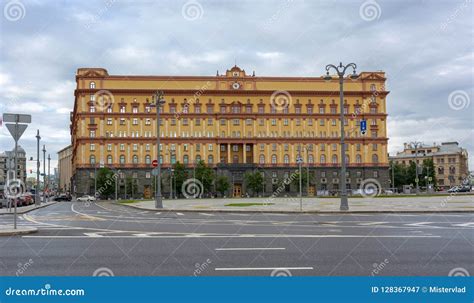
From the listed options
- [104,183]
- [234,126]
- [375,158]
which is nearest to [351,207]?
[104,183]

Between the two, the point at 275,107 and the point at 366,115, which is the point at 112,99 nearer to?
the point at 275,107

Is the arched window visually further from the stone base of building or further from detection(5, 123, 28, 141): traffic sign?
detection(5, 123, 28, 141): traffic sign

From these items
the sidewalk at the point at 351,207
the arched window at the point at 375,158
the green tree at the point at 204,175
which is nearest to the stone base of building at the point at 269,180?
the arched window at the point at 375,158

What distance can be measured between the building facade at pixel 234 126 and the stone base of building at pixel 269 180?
0.25 meters

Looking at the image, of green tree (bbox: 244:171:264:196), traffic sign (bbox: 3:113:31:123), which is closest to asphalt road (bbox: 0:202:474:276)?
traffic sign (bbox: 3:113:31:123)

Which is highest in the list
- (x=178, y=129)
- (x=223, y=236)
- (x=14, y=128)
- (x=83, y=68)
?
(x=83, y=68)

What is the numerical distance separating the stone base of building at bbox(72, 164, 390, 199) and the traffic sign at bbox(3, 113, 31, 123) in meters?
95.5

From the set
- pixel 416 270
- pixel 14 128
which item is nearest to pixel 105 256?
pixel 416 270

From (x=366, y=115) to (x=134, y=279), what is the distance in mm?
120347

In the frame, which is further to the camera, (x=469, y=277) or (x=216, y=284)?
(x=469, y=277)

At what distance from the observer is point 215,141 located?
12125cm

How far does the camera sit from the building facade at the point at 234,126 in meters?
116

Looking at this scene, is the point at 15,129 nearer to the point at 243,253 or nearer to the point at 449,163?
the point at 243,253

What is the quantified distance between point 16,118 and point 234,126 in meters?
105
